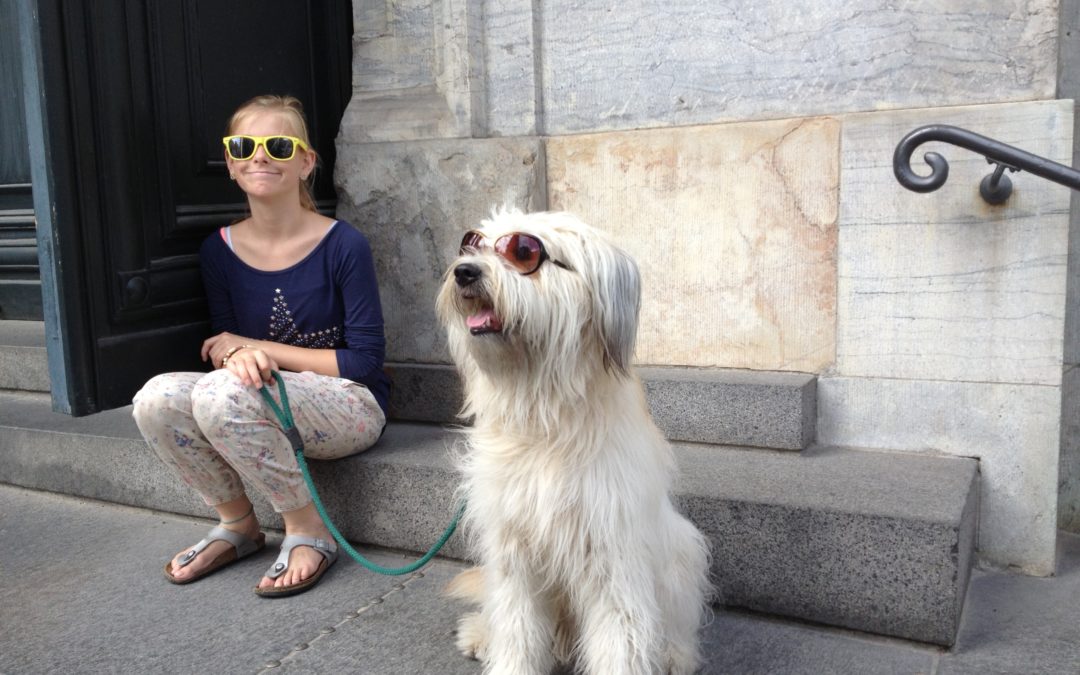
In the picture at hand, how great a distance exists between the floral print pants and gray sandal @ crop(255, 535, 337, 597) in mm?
125

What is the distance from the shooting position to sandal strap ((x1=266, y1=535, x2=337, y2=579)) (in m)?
3.25

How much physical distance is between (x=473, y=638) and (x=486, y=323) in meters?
1.10

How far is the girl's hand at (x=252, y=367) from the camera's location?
3170 millimetres

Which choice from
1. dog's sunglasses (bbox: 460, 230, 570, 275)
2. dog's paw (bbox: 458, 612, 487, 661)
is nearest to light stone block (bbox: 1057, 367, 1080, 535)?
dog's paw (bbox: 458, 612, 487, 661)

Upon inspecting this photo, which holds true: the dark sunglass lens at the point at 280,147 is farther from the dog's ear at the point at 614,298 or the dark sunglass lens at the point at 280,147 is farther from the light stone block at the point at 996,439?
the light stone block at the point at 996,439

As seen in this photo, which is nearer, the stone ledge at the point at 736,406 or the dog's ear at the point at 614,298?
the dog's ear at the point at 614,298

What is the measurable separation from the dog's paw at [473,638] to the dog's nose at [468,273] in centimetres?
112

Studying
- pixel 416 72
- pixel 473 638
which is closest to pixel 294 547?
pixel 473 638

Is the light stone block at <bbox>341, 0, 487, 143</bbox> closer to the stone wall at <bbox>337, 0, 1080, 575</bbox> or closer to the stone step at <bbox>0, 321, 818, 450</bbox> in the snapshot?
the stone wall at <bbox>337, 0, 1080, 575</bbox>

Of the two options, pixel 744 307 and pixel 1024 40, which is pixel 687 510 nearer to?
pixel 744 307

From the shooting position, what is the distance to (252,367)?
3180 millimetres

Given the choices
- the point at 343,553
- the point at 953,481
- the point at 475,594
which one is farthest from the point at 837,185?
the point at 343,553

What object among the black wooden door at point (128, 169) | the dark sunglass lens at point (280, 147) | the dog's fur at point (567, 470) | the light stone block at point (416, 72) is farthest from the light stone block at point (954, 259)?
the black wooden door at point (128, 169)

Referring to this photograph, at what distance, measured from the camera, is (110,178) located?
132 inches
